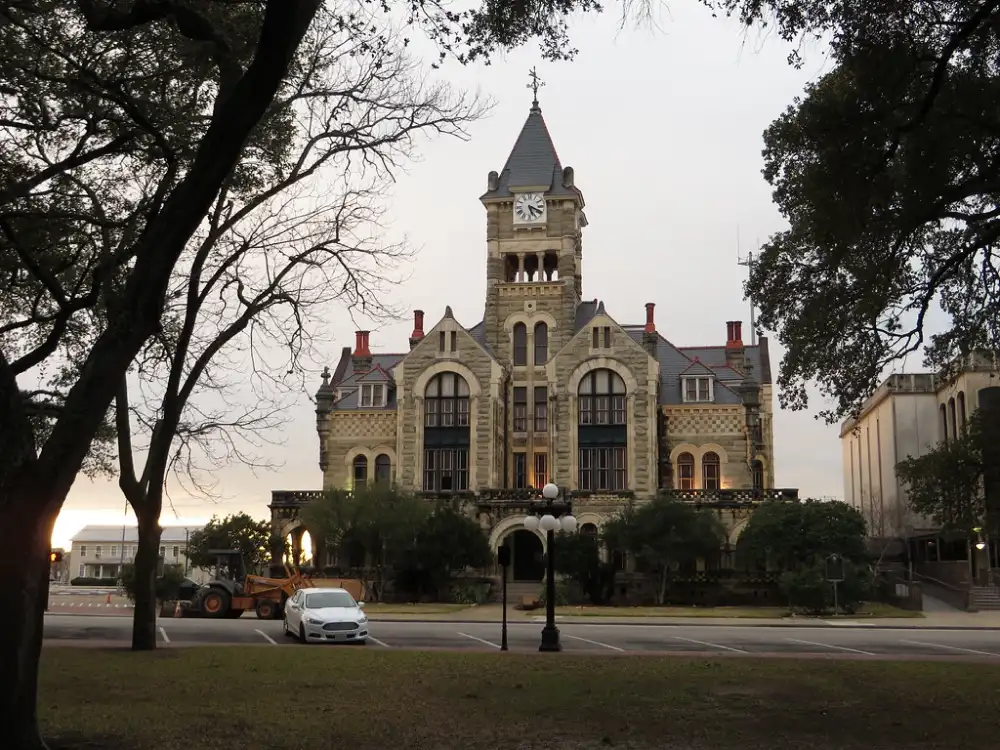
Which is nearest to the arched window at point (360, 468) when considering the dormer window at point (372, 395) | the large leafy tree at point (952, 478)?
the dormer window at point (372, 395)

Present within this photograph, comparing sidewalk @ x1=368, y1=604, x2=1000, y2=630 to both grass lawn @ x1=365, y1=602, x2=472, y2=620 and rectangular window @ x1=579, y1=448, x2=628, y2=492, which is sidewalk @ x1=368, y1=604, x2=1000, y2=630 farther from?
rectangular window @ x1=579, y1=448, x2=628, y2=492

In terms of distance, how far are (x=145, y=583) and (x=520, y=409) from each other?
1626 inches

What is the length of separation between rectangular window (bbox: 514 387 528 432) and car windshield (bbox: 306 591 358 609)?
34406mm

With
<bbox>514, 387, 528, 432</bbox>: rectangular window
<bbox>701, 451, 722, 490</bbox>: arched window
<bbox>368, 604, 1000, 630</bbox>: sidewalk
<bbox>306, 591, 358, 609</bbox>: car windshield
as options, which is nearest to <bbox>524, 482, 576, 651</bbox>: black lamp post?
<bbox>306, 591, 358, 609</bbox>: car windshield

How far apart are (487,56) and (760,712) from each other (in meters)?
8.94

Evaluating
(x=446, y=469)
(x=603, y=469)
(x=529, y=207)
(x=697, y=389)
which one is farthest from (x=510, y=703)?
(x=529, y=207)

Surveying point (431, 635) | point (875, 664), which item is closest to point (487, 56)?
point (875, 664)

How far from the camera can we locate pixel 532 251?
6247cm

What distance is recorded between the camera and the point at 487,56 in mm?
13305

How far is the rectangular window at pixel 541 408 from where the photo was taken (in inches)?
2404

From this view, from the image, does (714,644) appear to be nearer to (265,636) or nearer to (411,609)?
(265,636)

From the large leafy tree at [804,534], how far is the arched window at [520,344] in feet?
61.2

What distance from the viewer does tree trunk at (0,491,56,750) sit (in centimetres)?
977

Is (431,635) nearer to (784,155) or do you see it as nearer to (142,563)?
(142,563)
